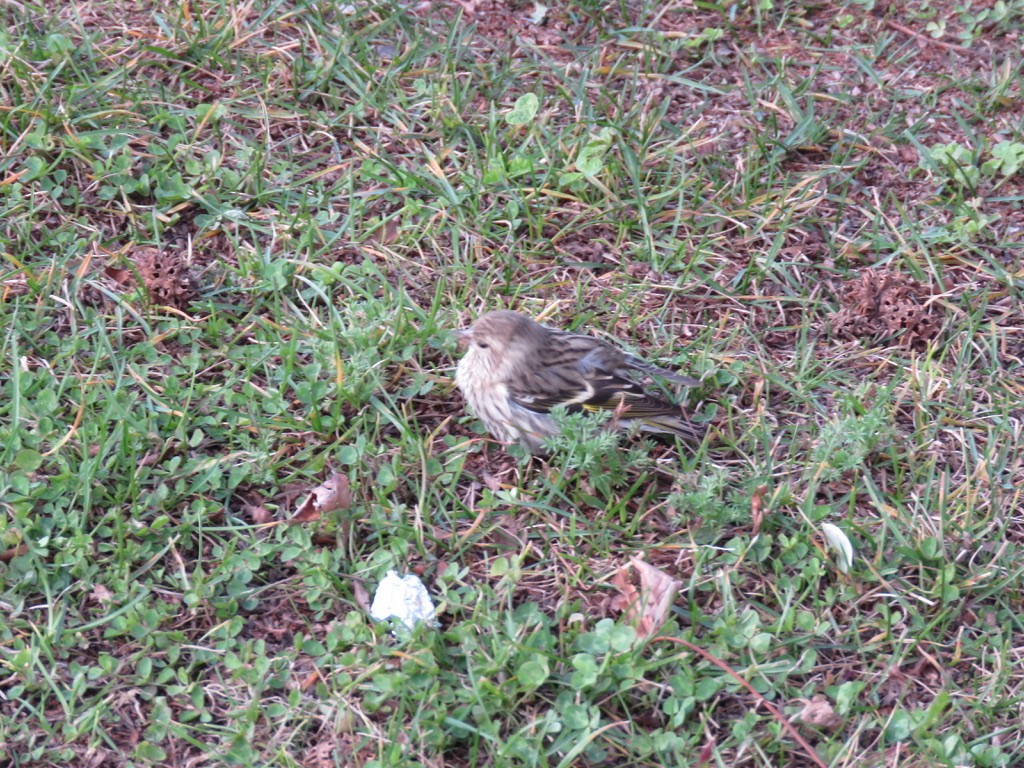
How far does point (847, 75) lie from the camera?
20.8ft

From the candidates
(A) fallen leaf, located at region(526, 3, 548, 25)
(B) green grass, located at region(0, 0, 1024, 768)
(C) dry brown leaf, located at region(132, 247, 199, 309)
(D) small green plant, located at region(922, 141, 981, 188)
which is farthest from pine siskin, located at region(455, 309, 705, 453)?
(A) fallen leaf, located at region(526, 3, 548, 25)

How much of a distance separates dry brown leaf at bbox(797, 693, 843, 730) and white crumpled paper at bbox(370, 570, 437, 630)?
1197 millimetres

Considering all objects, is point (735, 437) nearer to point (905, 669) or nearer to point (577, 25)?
point (905, 669)

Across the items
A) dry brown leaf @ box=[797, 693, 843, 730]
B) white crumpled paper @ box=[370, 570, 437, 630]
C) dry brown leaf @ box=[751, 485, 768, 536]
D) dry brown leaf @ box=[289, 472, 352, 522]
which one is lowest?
dry brown leaf @ box=[289, 472, 352, 522]

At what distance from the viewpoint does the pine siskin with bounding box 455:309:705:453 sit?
4.64m

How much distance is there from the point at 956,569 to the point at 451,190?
2670mm

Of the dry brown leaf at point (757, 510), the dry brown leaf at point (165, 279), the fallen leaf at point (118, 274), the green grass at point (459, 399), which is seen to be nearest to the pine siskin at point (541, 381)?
the green grass at point (459, 399)

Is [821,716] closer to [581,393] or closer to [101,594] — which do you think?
[581,393]

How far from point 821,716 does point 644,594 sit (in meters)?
0.66

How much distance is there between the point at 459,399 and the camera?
4926 millimetres

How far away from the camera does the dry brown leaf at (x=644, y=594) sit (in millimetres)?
4035

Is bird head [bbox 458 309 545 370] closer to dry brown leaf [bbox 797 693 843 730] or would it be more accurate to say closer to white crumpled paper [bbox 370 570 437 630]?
white crumpled paper [bbox 370 570 437 630]

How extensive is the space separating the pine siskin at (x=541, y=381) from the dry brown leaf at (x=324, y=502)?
64 centimetres

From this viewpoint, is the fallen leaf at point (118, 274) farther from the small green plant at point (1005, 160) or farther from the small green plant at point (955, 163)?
the small green plant at point (1005, 160)
